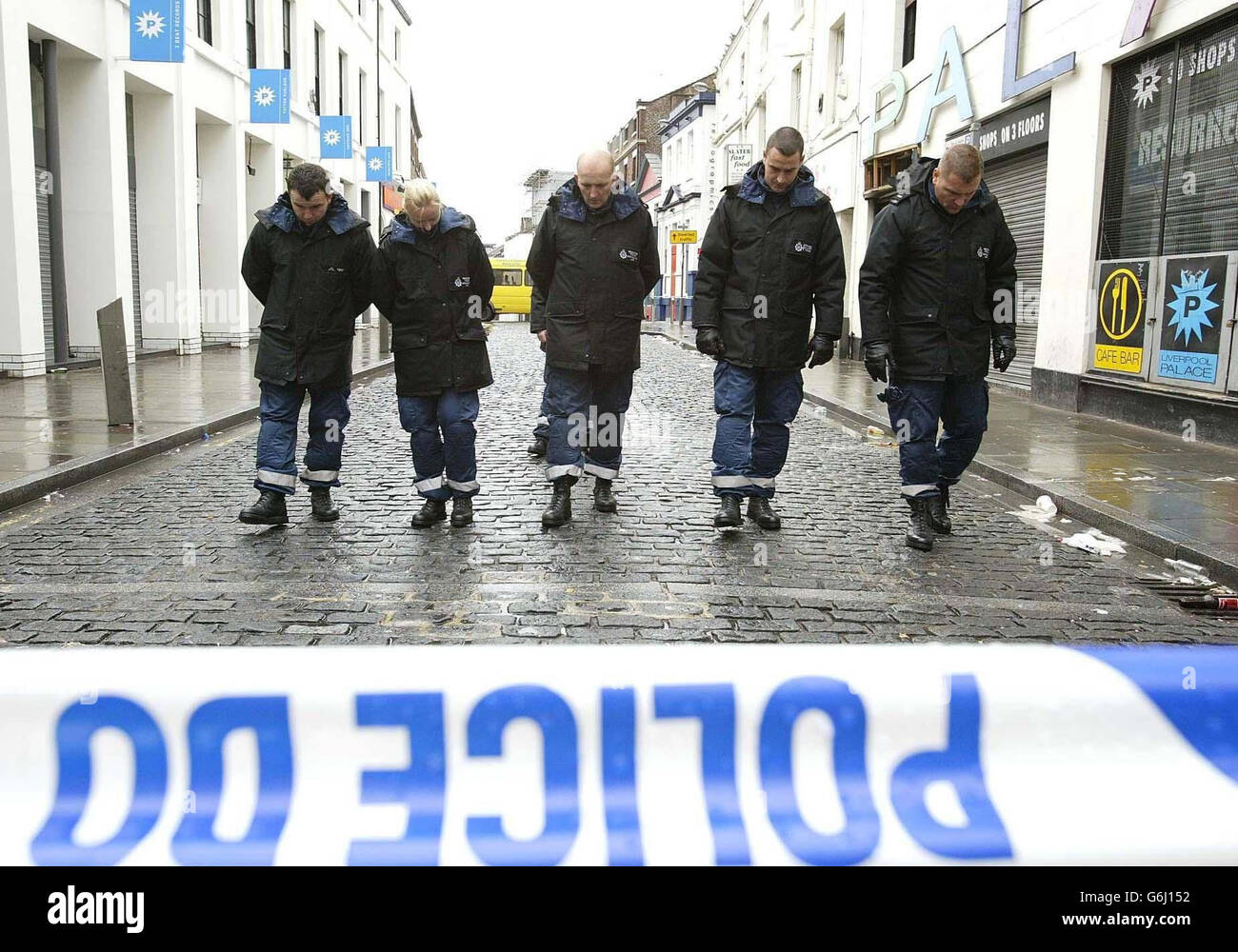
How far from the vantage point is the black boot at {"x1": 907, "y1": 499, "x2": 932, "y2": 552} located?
19.5ft

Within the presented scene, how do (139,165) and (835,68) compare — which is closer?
(139,165)

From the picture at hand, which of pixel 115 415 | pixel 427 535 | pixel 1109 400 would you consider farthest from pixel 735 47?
pixel 427 535

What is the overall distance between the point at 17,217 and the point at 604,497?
402 inches

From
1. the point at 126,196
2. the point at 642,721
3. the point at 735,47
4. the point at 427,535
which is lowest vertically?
the point at 427,535

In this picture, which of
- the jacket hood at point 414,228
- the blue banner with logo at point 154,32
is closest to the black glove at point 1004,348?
the jacket hood at point 414,228

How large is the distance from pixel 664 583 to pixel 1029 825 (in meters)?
3.19

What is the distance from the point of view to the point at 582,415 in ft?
21.2

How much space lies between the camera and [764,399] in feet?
20.8

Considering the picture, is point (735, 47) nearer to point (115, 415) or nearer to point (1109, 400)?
point (1109, 400)

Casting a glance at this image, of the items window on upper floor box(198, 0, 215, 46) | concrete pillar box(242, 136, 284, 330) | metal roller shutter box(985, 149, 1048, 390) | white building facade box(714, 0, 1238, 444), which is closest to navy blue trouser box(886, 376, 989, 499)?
white building facade box(714, 0, 1238, 444)

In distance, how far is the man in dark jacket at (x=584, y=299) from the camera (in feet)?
20.6

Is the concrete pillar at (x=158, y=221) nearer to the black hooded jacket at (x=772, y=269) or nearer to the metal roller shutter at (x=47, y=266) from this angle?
the metal roller shutter at (x=47, y=266)

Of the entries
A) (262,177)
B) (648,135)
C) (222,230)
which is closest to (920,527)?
(222,230)

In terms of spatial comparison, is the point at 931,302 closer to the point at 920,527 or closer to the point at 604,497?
the point at 920,527
